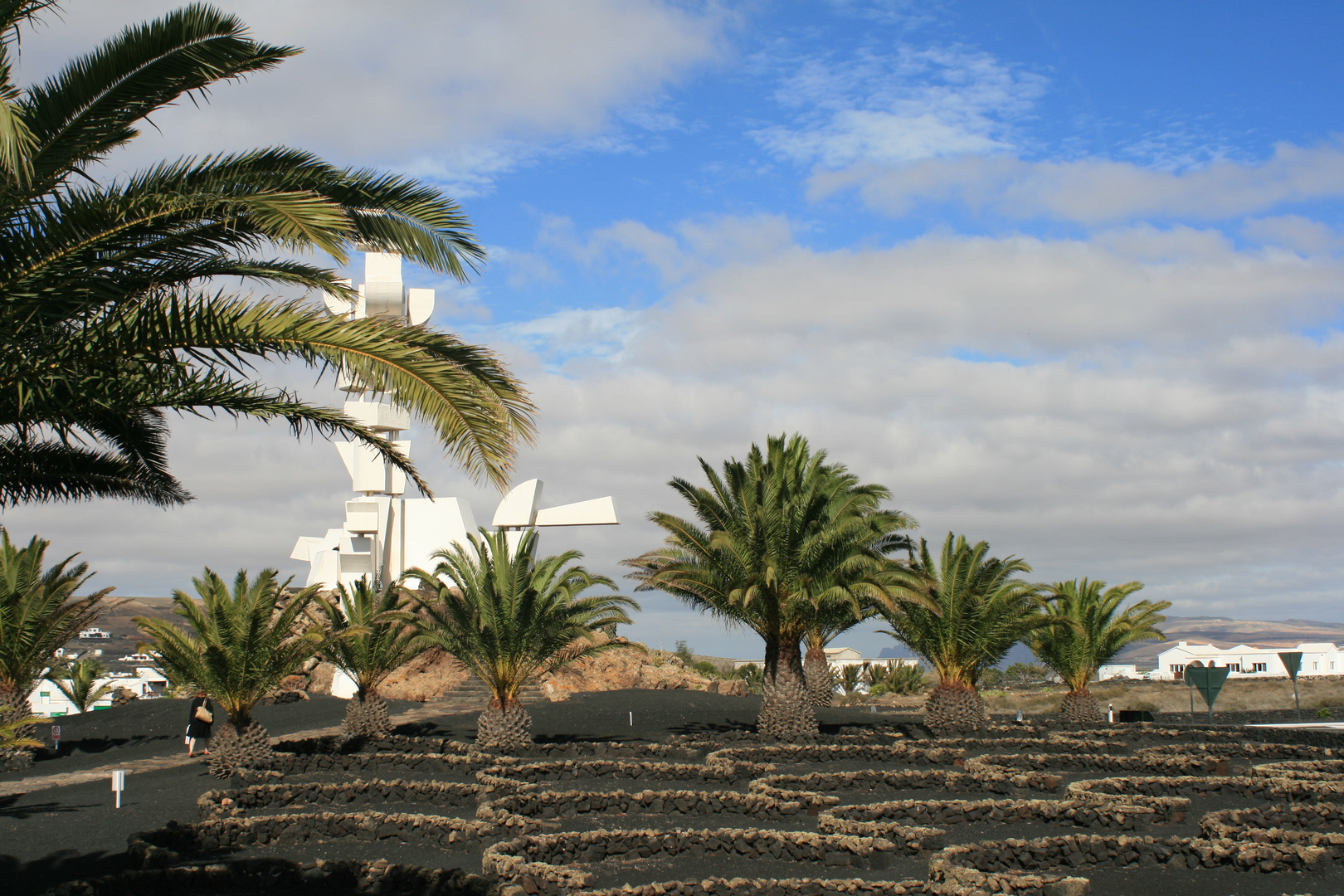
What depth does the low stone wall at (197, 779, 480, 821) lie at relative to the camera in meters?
13.1

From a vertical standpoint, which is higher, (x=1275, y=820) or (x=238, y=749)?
(x=238, y=749)

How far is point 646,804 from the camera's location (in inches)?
501

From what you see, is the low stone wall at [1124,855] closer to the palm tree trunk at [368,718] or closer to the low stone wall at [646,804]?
the low stone wall at [646,804]

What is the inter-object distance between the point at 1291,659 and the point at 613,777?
1830 centimetres

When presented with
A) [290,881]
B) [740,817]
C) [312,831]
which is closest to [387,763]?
[312,831]

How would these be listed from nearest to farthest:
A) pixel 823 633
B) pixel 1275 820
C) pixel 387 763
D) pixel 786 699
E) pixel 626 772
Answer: pixel 1275 820, pixel 626 772, pixel 387 763, pixel 786 699, pixel 823 633

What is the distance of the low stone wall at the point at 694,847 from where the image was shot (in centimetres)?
977

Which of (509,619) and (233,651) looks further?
(509,619)

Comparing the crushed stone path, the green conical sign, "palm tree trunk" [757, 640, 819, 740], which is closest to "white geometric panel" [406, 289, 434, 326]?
the crushed stone path

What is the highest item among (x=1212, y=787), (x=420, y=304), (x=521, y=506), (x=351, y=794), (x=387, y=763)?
(x=420, y=304)

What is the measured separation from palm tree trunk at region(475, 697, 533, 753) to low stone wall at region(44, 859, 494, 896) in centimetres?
897

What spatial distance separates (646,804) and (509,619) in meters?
6.53

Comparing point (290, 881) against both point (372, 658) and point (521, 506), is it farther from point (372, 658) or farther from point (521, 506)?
point (521, 506)

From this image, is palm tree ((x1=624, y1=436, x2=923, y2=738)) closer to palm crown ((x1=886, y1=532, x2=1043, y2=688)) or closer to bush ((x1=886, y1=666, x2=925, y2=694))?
palm crown ((x1=886, y1=532, x2=1043, y2=688))
